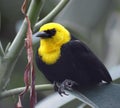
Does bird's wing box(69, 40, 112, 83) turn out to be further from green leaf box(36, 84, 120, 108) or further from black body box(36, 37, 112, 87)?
green leaf box(36, 84, 120, 108)

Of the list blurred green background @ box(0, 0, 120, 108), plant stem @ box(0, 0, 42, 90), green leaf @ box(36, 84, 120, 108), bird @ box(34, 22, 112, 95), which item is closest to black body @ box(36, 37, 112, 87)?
bird @ box(34, 22, 112, 95)

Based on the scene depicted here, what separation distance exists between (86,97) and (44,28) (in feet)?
1.54

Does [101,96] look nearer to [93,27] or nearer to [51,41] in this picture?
[51,41]

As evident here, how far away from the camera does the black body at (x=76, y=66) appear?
5.06 ft

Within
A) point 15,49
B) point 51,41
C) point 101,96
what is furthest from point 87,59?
point 15,49

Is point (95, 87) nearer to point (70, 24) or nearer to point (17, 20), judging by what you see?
point (70, 24)

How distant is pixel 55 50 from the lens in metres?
1.72

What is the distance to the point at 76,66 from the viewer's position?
1596 mm

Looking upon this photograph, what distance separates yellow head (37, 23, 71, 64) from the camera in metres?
1.67

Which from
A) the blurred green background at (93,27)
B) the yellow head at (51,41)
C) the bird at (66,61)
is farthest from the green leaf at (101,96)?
the blurred green background at (93,27)

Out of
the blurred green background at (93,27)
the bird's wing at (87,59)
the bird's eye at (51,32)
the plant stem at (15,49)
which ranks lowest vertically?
the blurred green background at (93,27)

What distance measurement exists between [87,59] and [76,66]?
45 mm

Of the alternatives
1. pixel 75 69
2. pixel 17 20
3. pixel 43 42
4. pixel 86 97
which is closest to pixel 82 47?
pixel 75 69

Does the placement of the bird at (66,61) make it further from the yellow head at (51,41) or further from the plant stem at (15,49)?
the plant stem at (15,49)
